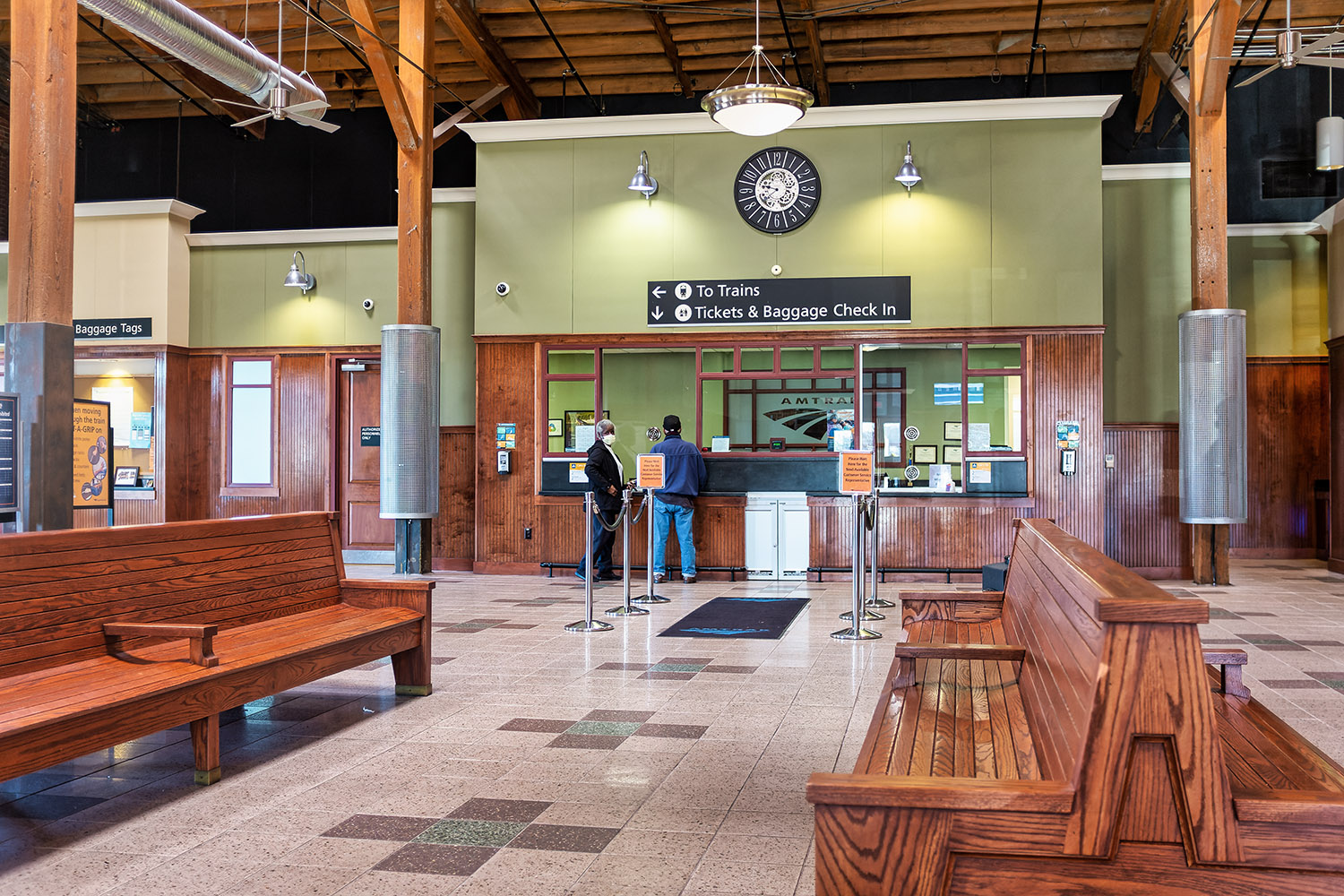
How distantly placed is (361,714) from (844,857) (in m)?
3.43


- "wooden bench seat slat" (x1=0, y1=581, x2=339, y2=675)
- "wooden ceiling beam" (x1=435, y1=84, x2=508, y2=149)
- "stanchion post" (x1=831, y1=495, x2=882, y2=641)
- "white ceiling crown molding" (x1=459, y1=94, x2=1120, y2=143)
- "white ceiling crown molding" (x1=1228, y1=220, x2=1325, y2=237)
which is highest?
"wooden ceiling beam" (x1=435, y1=84, x2=508, y2=149)

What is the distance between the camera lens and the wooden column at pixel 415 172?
33.7 ft

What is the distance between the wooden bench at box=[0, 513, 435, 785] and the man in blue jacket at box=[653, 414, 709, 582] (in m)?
5.31

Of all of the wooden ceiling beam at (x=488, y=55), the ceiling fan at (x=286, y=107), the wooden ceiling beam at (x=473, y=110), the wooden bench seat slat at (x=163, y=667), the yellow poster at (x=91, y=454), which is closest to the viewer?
the wooden bench seat slat at (x=163, y=667)

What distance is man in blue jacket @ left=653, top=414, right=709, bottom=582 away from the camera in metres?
10.4

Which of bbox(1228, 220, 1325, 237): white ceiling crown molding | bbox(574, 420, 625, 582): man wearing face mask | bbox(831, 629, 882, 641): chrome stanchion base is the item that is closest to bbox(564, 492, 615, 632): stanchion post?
bbox(831, 629, 882, 641): chrome stanchion base

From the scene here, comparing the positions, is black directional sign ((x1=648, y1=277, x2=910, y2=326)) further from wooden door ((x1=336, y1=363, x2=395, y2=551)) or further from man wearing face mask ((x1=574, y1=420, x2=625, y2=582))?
wooden door ((x1=336, y1=363, x2=395, y2=551))

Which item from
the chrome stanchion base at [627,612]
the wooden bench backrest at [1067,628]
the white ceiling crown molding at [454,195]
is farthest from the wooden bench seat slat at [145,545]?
the white ceiling crown molding at [454,195]

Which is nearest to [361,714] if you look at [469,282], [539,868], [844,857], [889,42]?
[539,868]

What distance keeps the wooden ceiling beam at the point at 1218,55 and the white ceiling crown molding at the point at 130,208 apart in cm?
1074

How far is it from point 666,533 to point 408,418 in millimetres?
2707

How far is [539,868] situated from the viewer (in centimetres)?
299

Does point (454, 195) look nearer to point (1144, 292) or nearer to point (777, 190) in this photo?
point (777, 190)

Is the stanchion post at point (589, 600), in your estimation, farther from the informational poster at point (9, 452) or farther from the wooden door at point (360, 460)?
the wooden door at point (360, 460)
